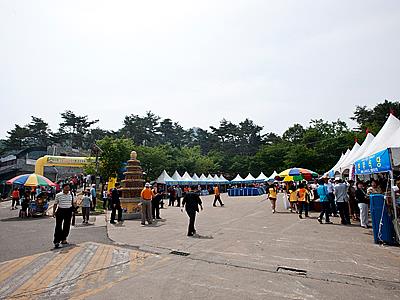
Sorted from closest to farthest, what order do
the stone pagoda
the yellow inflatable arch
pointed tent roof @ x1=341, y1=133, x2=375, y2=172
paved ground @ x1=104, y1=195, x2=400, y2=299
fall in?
paved ground @ x1=104, y1=195, x2=400, y2=299
pointed tent roof @ x1=341, y1=133, x2=375, y2=172
the stone pagoda
the yellow inflatable arch

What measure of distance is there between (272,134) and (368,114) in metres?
28.4

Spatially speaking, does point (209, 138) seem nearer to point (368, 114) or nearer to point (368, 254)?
point (368, 114)

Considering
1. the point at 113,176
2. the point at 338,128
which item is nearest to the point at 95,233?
the point at 113,176

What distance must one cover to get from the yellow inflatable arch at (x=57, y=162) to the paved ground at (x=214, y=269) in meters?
28.2

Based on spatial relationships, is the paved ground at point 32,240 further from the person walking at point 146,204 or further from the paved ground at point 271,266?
the person walking at point 146,204

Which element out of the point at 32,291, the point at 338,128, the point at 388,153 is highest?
the point at 338,128

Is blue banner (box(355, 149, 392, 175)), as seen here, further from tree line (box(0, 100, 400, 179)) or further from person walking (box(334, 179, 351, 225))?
tree line (box(0, 100, 400, 179))

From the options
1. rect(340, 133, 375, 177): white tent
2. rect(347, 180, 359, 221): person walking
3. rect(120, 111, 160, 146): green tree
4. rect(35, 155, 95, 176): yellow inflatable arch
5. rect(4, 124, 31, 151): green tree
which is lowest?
rect(347, 180, 359, 221): person walking

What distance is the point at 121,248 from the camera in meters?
8.03

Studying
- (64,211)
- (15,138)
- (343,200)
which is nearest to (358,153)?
(343,200)

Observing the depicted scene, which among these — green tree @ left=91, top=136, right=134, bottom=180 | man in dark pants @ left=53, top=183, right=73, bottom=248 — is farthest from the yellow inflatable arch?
man in dark pants @ left=53, top=183, right=73, bottom=248

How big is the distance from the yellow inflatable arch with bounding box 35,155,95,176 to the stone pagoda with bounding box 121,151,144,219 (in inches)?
791

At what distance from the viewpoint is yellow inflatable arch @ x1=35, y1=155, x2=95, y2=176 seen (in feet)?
109

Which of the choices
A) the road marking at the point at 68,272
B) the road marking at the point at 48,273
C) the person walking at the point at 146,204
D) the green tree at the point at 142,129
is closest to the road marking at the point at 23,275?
→ the road marking at the point at 68,272
